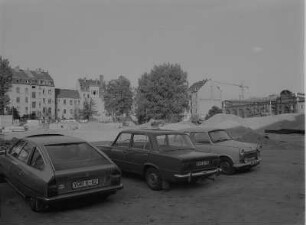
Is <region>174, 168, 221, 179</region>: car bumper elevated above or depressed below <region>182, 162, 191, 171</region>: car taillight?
below

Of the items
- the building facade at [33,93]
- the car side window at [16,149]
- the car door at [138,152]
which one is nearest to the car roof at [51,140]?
the car side window at [16,149]

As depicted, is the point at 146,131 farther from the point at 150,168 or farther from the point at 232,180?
the point at 232,180

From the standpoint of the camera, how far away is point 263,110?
60656mm

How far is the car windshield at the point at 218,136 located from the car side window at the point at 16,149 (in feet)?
19.2

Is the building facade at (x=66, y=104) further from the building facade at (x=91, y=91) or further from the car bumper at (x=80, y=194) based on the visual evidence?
the car bumper at (x=80, y=194)

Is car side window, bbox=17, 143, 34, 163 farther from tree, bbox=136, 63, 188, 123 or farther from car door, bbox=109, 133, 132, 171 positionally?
tree, bbox=136, 63, 188, 123

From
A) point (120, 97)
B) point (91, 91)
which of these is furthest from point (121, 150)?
point (91, 91)

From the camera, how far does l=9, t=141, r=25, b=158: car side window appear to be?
7289mm

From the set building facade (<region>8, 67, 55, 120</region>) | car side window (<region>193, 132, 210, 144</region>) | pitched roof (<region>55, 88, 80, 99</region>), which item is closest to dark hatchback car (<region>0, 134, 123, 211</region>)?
car side window (<region>193, 132, 210, 144</region>)

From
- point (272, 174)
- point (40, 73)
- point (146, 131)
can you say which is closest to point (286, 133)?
point (272, 174)

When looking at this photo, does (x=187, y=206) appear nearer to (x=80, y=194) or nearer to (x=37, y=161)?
(x=80, y=194)

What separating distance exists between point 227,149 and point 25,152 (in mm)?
5895

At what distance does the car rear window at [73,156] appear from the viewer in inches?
245

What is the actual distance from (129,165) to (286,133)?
2272 centimetres
